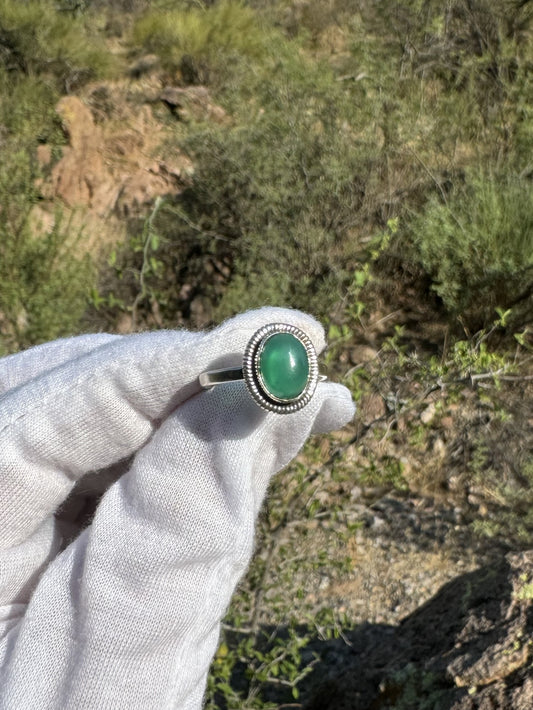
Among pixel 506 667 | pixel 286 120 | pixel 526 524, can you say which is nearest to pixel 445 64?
pixel 286 120

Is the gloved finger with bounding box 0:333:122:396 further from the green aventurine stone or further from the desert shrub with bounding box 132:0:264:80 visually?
the desert shrub with bounding box 132:0:264:80

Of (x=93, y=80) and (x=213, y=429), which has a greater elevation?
(x=213, y=429)

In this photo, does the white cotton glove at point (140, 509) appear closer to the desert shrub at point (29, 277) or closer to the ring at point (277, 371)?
the ring at point (277, 371)

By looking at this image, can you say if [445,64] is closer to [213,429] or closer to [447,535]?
[447,535]

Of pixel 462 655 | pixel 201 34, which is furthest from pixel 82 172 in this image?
pixel 462 655

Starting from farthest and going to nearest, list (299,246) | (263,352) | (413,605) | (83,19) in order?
1. (83,19)
2. (299,246)
3. (413,605)
4. (263,352)

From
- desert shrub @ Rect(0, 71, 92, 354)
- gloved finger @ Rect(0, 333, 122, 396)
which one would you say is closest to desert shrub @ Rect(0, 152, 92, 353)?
desert shrub @ Rect(0, 71, 92, 354)
